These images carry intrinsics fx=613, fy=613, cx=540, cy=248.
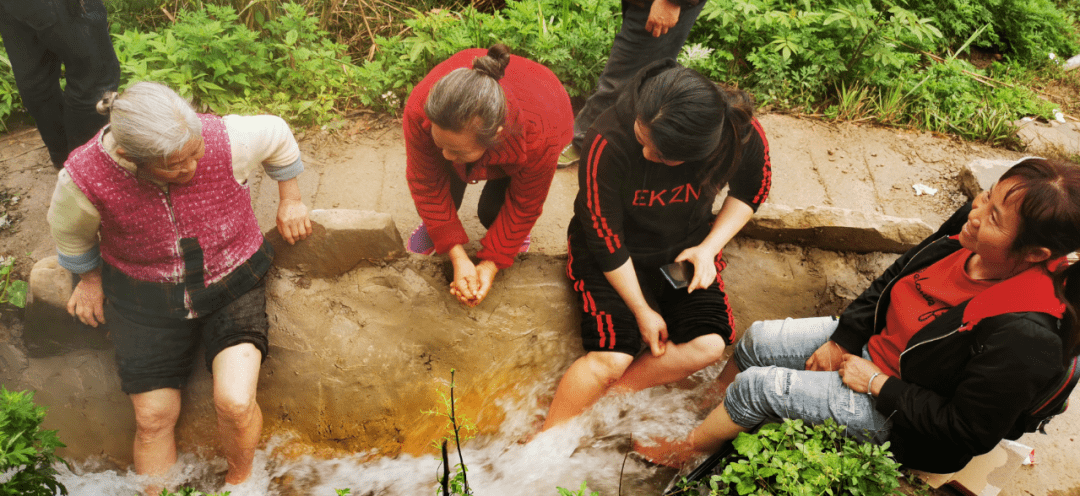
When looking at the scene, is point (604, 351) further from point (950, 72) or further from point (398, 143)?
point (950, 72)

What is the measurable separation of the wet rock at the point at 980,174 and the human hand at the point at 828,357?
1974 mm

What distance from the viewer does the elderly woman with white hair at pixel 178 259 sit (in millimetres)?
1856

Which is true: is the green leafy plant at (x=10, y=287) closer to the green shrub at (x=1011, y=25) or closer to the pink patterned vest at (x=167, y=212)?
the pink patterned vest at (x=167, y=212)

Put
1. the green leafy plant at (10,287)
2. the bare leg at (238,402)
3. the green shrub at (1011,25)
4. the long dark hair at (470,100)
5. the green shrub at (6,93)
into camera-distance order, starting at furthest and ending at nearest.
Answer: the green shrub at (1011,25) → the green shrub at (6,93) → the green leafy plant at (10,287) → the bare leg at (238,402) → the long dark hair at (470,100)

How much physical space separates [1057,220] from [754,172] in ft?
3.05

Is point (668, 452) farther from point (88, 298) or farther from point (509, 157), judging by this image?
point (88, 298)

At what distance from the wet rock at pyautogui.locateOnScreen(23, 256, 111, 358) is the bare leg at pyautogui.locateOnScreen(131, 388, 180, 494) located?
305 millimetres

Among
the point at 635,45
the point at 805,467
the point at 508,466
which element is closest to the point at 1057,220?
the point at 805,467

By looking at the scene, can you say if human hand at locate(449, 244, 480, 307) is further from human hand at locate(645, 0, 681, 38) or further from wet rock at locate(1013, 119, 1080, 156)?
wet rock at locate(1013, 119, 1080, 156)

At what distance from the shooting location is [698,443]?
2264 millimetres

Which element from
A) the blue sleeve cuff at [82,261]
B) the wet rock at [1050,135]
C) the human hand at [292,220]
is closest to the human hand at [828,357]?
the human hand at [292,220]

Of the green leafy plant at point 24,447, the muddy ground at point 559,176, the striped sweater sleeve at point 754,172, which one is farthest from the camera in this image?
the muddy ground at point 559,176

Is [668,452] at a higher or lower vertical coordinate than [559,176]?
lower

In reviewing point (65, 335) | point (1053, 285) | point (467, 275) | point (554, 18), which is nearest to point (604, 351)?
Result: point (467, 275)
